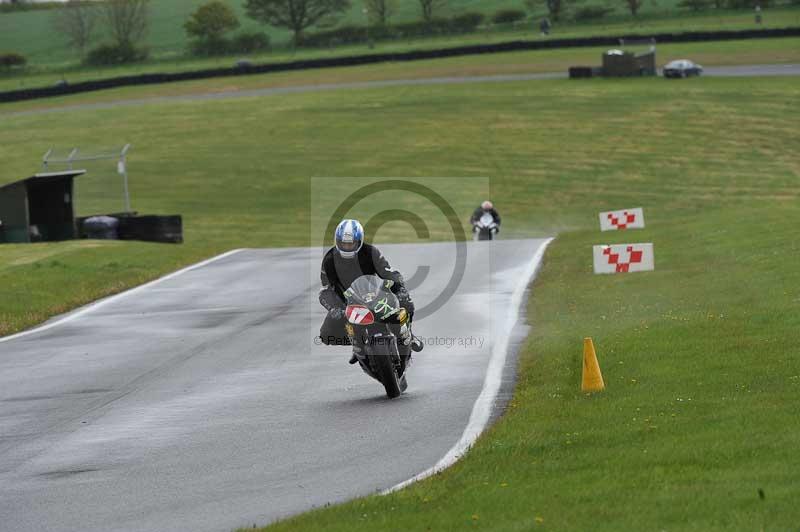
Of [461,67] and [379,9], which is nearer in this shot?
[461,67]

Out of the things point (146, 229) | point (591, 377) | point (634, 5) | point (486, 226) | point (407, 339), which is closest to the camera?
point (591, 377)

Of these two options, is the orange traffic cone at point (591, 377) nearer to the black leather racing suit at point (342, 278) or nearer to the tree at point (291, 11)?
the black leather racing suit at point (342, 278)

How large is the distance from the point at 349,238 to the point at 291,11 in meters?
111

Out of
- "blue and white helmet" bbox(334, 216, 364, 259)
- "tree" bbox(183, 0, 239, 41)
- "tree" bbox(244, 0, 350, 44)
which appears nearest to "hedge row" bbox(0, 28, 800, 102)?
"tree" bbox(183, 0, 239, 41)

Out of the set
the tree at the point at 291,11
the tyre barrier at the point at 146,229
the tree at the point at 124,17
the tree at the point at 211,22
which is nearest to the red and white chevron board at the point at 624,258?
the tyre barrier at the point at 146,229

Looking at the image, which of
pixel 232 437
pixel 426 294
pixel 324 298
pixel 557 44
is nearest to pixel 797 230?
pixel 426 294

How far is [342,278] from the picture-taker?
12.5 m

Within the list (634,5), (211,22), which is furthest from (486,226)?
(211,22)

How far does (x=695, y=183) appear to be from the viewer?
48312 millimetres

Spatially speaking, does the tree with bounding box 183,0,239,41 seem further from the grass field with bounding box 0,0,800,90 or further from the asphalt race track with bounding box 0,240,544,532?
the asphalt race track with bounding box 0,240,544,532

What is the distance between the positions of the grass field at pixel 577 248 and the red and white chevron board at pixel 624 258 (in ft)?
1.37

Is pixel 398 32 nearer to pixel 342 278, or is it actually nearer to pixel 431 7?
pixel 431 7

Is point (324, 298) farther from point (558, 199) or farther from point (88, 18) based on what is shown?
point (88, 18)

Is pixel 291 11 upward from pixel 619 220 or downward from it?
upward
